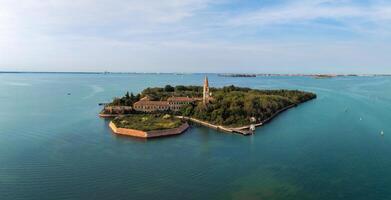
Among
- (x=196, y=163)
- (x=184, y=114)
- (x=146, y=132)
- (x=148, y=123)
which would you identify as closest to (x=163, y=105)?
(x=184, y=114)

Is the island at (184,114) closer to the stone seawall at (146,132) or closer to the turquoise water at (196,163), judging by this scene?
the stone seawall at (146,132)

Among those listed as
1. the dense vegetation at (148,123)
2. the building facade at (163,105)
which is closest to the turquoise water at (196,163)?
the dense vegetation at (148,123)

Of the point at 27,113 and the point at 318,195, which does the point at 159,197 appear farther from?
the point at 27,113

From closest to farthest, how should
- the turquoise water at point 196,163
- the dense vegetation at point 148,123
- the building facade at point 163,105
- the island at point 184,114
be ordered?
the turquoise water at point 196,163, the dense vegetation at point 148,123, the island at point 184,114, the building facade at point 163,105

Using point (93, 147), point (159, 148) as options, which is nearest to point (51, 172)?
point (93, 147)

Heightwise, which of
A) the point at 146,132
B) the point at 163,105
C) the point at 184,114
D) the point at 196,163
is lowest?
the point at 196,163

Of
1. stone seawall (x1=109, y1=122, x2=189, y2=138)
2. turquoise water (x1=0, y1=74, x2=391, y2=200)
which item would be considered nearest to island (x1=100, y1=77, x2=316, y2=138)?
stone seawall (x1=109, y1=122, x2=189, y2=138)

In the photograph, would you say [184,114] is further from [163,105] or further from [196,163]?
[196,163]

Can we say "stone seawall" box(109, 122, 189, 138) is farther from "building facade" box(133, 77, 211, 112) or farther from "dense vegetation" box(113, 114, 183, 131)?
"building facade" box(133, 77, 211, 112)

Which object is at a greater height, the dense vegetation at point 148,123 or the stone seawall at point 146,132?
the dense vegetation at point 148,123

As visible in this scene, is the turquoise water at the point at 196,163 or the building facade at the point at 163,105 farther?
the building facade at the point at 163,105

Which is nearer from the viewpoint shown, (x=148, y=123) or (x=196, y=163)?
(x=196, y=163)
